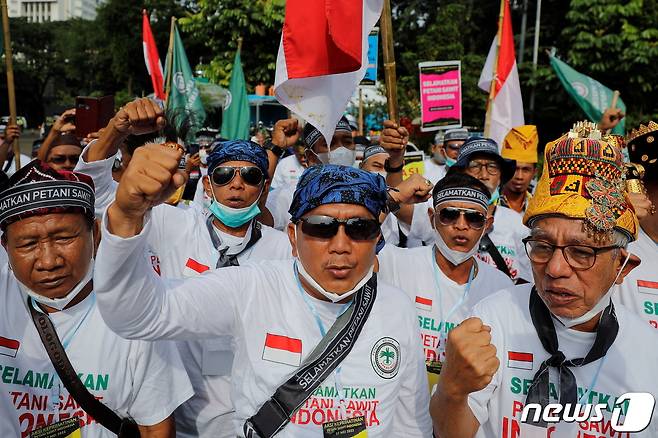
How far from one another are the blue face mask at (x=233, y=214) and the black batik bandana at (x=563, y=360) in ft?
7.21

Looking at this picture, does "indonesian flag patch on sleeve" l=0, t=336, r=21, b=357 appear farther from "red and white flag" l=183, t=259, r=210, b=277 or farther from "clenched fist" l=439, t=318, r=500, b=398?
"clenched fist" l=439, t=318, r=500, b=398

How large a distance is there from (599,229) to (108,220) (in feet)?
5.97

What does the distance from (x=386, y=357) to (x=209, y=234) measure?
1.79 m

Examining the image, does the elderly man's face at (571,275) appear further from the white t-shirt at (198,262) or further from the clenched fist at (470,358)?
the white t-shirt at (198,262)

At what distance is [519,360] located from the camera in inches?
105

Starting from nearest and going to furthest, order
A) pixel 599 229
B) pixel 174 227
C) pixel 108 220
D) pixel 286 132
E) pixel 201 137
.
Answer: pixel 108 220, pixel 599 229, pixel 174 227, pixel 286 132, pixel 201 137

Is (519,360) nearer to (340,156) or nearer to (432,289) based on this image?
(432,289)

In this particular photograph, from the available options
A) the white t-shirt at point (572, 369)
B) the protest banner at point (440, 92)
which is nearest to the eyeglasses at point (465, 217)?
the white t-shirt at point (572, 369)

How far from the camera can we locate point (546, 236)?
258 centimetres

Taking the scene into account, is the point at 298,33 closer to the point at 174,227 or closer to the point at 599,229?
the point at 174,227

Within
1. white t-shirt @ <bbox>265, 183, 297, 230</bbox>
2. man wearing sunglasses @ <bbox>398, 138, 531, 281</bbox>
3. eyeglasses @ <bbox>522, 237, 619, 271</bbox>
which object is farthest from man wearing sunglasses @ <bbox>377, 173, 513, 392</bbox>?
white t-shirt @ <bbox>265, 183, 297, 230</bbox>

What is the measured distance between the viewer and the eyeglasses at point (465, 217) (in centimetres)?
428

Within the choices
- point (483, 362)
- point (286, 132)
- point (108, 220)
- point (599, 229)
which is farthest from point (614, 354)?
point (286, 132)

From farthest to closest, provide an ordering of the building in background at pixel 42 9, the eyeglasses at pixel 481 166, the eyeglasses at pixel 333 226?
the building in background at pixel 42 9, the eyeglasses at pixel 481 166, the eyeglasses at pixel 333 226
